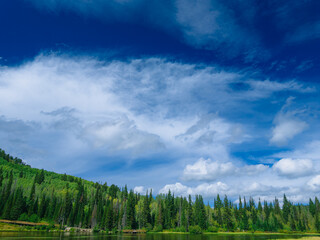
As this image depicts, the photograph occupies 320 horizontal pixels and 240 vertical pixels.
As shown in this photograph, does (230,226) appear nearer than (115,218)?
No

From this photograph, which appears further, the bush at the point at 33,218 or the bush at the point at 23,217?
the bush at the point at 33,218

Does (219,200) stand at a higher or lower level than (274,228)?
higher

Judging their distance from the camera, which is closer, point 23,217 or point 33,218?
point 23,217

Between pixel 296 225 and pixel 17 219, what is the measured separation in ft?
705

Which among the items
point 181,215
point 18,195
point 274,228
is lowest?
point 274,228

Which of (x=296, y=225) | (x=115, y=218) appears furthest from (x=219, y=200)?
(x=115, y=218)

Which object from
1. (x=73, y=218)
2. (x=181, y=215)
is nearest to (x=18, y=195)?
(x=73, y=218)

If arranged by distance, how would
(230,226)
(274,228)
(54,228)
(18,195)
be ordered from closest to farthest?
(54,228), (18,195), (230,226), (274,228)

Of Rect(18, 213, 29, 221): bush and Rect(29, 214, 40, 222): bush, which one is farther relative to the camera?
Rect(29, 214, 40, 222): bush

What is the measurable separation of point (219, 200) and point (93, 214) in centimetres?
10868

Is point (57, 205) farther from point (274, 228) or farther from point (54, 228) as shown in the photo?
point (274, 228)

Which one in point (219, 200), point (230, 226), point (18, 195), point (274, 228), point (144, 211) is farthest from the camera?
point (219, 200)

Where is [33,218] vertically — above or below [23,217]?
below

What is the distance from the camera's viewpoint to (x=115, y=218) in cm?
15238
